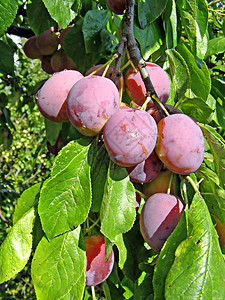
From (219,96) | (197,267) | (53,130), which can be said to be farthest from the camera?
(219,96)

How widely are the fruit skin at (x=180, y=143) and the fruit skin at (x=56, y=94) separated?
0.65 ft

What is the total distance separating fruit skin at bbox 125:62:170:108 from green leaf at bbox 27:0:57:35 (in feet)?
1.37

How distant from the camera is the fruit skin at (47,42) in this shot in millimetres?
1195

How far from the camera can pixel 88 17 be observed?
88 centimetres

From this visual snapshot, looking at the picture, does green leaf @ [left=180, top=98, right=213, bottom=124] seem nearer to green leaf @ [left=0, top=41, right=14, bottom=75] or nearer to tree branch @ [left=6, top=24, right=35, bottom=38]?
green leaf @ [left=0, top=41, right=14, bottom=75]

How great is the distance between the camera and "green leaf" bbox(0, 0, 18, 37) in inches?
24.0

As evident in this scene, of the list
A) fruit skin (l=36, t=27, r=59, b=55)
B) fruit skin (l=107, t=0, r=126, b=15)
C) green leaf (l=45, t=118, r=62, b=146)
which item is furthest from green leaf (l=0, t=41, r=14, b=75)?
fruit skin (l=107, t=0, r=126, b=15)

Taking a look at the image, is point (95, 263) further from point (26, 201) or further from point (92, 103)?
point (92, 103)

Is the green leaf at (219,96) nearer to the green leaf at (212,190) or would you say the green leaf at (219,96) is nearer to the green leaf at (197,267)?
the green leaf at (212,190)

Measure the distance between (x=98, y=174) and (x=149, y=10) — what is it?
373 mm

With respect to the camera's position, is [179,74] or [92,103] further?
[179,74]

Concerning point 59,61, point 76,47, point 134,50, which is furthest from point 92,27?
point 59,61

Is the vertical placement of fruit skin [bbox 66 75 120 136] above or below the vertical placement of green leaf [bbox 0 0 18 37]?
below

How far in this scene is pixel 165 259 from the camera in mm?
604
